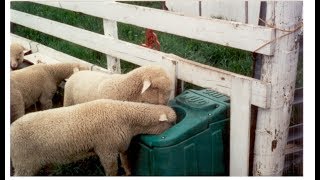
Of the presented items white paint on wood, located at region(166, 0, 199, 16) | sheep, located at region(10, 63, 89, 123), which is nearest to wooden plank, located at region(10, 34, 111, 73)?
sheep, located at region(10, 63, 89, 123)

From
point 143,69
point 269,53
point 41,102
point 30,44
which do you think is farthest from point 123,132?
point 30,44

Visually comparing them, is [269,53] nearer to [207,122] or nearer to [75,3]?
[207,122]

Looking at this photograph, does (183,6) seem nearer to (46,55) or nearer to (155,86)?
(46,55)

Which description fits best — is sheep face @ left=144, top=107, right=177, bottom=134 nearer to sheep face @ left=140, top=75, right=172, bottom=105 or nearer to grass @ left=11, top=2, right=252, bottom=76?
sheep face @ left=140, top=75, right=172, bottom=105

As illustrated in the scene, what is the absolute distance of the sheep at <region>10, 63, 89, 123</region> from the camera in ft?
13.6

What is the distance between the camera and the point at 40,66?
453 centimetres

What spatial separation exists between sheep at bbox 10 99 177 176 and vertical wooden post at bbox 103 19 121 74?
1.12 meters

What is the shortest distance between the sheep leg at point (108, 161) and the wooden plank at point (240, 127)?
78cm

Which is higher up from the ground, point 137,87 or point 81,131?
point 137,87

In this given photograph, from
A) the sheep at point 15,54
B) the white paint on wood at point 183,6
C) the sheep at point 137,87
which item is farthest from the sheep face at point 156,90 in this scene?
the white paint on wood at point 183,6

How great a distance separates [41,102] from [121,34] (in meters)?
1.79

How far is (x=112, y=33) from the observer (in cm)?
413

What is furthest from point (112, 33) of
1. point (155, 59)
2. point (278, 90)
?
point (278, 90)

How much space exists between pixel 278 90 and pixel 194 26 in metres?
0.75
